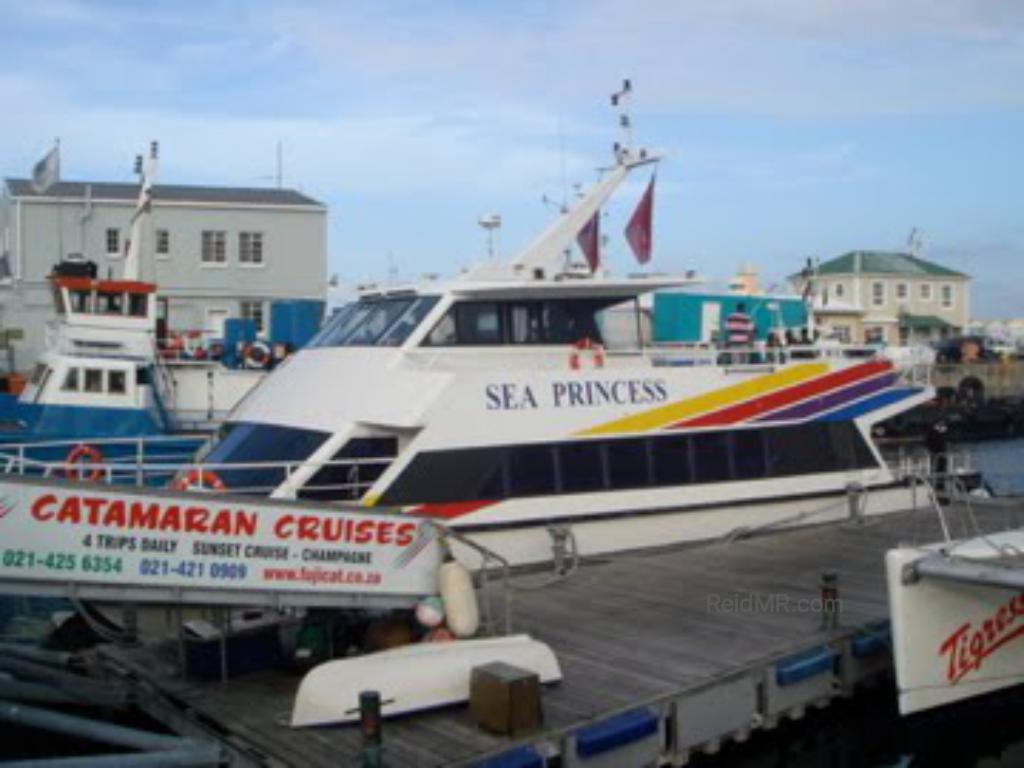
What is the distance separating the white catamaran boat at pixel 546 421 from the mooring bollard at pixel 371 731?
369 centimetres

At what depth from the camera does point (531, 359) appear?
12.1 meters

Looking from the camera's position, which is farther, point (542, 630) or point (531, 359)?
point (531, 359)

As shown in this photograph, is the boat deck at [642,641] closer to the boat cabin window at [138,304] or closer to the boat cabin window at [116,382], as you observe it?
the boat cabin window at [116,382]

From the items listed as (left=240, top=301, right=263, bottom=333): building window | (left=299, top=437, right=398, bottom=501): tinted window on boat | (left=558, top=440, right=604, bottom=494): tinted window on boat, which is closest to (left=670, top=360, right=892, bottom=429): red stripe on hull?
(left=558, top=440, right=604, bottom=494): tinted window on boat

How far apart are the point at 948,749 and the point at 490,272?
6474mm

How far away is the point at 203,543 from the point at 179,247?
29.9 m

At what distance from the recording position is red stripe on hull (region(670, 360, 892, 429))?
12586mm

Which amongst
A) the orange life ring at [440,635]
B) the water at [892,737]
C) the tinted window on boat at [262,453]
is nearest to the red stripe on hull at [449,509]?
the tinted window on boat at [262,453]

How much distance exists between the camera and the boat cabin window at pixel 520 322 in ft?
38.4

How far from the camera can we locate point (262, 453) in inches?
437

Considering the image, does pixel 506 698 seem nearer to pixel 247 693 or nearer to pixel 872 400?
pixel 247 693

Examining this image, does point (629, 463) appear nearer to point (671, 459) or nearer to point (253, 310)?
point (671, 459)


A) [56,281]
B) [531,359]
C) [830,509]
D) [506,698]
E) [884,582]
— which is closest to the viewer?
[506,698]

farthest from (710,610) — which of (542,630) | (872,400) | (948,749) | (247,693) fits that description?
(872,400)
